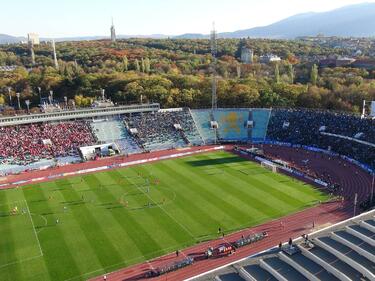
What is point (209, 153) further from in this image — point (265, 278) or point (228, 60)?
point (228, 60)

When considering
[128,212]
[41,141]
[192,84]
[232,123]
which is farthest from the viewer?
[192,84]

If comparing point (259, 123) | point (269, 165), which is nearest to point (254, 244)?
point (269, 165)

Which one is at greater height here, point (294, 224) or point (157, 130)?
point (157, 130)

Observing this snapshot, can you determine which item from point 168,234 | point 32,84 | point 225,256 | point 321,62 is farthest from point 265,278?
point 321,62

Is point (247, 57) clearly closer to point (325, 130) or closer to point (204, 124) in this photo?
point (204, 124)

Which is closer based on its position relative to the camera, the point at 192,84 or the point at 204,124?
the point at 204,124

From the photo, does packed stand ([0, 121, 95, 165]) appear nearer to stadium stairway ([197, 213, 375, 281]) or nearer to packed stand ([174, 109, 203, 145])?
packed stand ([174, 109, 203, 145])

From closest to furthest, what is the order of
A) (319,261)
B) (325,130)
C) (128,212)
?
(319,261), (128,212), (325,130)

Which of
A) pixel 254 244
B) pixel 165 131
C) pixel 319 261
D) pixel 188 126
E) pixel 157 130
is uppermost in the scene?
pixel 319 261
